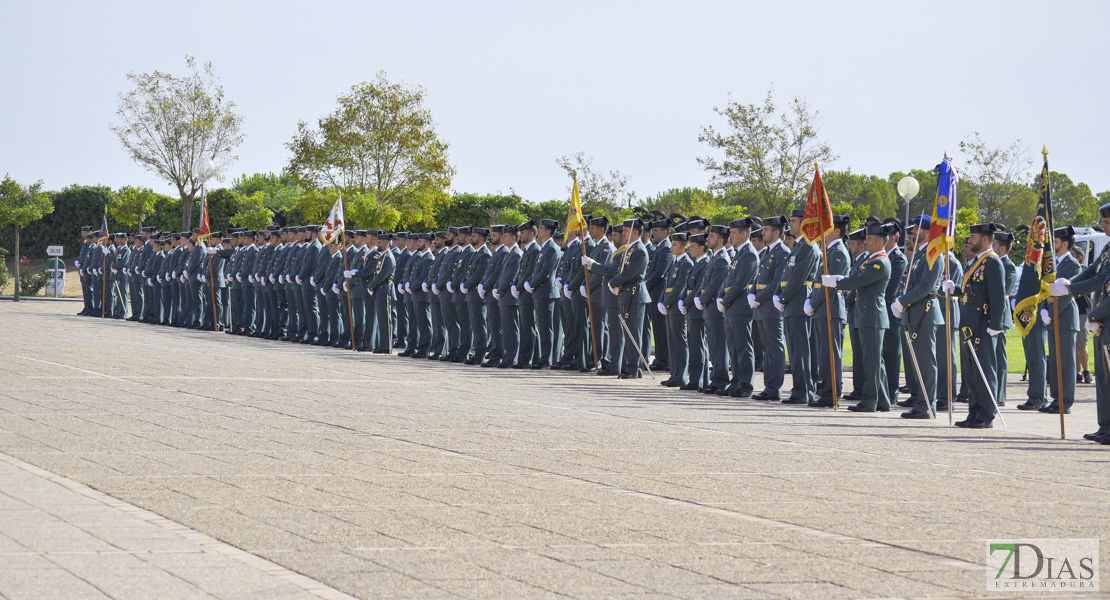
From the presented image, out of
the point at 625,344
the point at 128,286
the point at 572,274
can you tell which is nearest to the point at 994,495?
the point at 625,344

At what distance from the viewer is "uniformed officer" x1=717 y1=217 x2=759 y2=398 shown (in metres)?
16.0

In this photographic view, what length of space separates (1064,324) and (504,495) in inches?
358

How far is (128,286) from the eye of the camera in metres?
34.8

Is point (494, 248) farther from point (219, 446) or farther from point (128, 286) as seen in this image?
point (128, 286)

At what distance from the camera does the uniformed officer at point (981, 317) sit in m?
12.9

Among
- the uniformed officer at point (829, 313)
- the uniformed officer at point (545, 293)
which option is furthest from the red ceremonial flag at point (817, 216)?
the uniformed officer at point (545, 293)

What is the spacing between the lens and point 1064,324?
587 inches

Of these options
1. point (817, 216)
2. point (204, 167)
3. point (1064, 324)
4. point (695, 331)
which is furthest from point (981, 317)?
point (204, 167)

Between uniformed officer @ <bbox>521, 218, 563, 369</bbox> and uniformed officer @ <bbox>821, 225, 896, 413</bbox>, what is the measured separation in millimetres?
6189

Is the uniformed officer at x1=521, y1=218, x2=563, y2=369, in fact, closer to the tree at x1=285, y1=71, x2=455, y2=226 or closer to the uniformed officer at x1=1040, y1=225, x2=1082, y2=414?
the uniformed officer at x1=1040, y1=225, x2=1082, y2=414

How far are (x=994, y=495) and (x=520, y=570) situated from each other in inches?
143

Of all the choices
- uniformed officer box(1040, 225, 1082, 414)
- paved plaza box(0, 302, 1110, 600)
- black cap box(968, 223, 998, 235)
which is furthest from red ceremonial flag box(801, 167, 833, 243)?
uniformed officer box(1040, 225, 1082, 414)

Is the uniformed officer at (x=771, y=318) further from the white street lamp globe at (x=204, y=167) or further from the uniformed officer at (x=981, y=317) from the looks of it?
the white street lamp globe at (x=204, y=167)

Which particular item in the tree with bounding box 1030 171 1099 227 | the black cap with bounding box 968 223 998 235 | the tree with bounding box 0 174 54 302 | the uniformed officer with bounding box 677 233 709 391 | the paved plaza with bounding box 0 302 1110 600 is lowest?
the paved plaza with bounding box 0 302 1110 600
